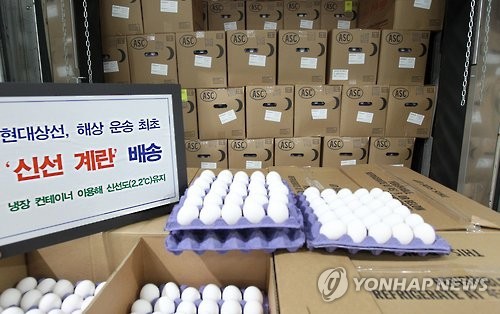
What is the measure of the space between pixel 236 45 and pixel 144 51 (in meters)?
0.58

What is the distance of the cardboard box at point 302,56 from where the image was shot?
1922 millimetres

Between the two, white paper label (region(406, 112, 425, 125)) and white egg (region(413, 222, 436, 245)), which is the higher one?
white paper label (region(406, 112, 425, 125))

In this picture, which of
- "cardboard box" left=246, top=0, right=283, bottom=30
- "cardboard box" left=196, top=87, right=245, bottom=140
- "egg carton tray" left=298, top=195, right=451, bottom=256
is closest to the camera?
"egg carton tray" left=298, top=195, right=451, bottom=256

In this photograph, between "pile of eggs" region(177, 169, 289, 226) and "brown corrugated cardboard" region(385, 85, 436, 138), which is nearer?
"pile of eggs" region(177, 169, 289, 226)

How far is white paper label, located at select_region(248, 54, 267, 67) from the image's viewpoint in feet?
6.38

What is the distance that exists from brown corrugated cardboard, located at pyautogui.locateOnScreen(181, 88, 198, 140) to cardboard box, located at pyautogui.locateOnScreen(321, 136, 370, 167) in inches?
33.5

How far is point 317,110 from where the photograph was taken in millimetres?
1978

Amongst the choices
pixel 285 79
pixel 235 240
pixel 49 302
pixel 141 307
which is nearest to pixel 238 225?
pixel 235 240

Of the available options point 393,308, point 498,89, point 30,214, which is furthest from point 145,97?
point 498,89

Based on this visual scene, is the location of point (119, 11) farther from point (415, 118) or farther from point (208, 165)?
point (415, 118)

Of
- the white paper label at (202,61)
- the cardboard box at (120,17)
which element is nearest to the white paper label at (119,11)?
the cardboard box at (120,17)

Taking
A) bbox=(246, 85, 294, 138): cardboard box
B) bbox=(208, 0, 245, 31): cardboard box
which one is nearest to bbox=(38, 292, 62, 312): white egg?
bbox=(246, 85, 294, 138): cardboard box

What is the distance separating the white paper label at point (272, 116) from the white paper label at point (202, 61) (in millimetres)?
472

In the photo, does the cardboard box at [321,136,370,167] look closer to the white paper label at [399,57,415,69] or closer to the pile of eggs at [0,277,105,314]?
the white paper label at [399,57,415,69]
